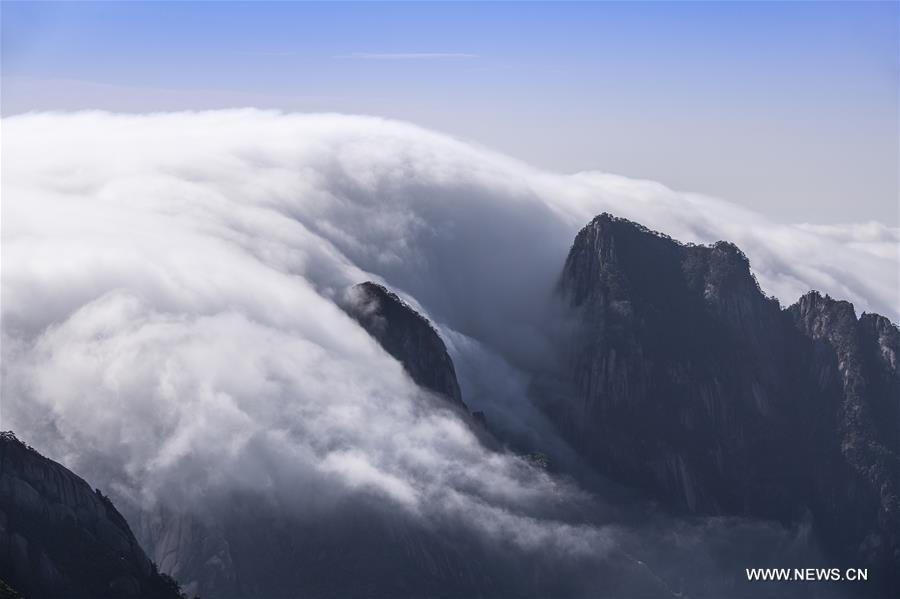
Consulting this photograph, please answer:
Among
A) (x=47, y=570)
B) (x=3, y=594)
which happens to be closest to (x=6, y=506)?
A: (x=47, y=570)

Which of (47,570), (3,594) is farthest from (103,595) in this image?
(3,594)

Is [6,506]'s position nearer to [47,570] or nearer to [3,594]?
[47,570]

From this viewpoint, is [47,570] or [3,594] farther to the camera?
[47,570]

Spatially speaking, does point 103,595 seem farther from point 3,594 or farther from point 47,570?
point 3,594

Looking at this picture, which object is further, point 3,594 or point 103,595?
point 103,595

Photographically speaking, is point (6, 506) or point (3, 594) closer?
point (3, 594)
